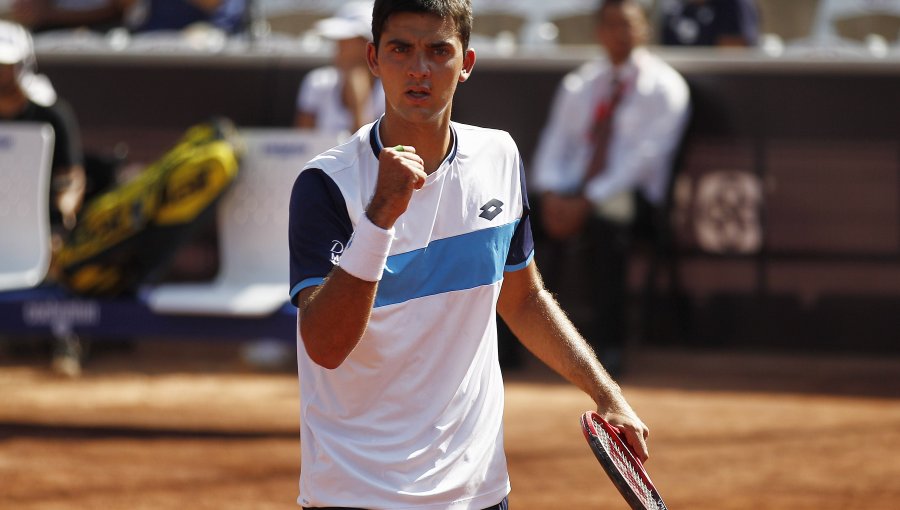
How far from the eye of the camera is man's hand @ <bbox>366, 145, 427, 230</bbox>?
7.83 ft

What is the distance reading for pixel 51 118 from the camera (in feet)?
26.2

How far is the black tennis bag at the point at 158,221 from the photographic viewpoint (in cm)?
697

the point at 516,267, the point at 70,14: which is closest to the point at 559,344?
the point at 516,267

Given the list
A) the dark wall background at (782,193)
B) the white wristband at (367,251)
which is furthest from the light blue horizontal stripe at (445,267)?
the dark wall background at (782,193)

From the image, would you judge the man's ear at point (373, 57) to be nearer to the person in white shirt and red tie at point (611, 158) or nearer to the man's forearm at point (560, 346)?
the man's forearm at point (560, 346)

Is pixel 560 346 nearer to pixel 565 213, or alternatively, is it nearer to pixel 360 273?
pixel 360 273

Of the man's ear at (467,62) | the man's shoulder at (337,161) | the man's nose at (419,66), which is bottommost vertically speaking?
the man's shoulder at (337,161)

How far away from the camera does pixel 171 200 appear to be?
700cm

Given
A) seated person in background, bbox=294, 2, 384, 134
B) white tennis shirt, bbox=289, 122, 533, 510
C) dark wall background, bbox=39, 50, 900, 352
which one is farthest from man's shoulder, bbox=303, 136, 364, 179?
dark wall background, bbox=39, 50, 900, 352

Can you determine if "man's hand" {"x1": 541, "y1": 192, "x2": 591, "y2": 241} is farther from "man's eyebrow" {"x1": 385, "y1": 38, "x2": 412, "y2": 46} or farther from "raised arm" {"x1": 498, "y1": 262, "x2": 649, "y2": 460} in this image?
"man's eyebrow" {"x1": 385, "y1": 38, "x2": 412, "y2": 46}

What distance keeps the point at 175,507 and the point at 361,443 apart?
2900mm

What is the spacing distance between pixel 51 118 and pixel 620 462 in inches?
239

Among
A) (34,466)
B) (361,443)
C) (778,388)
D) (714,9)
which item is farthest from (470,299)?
(714,9)

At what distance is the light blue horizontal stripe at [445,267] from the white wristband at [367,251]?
0.23 m
